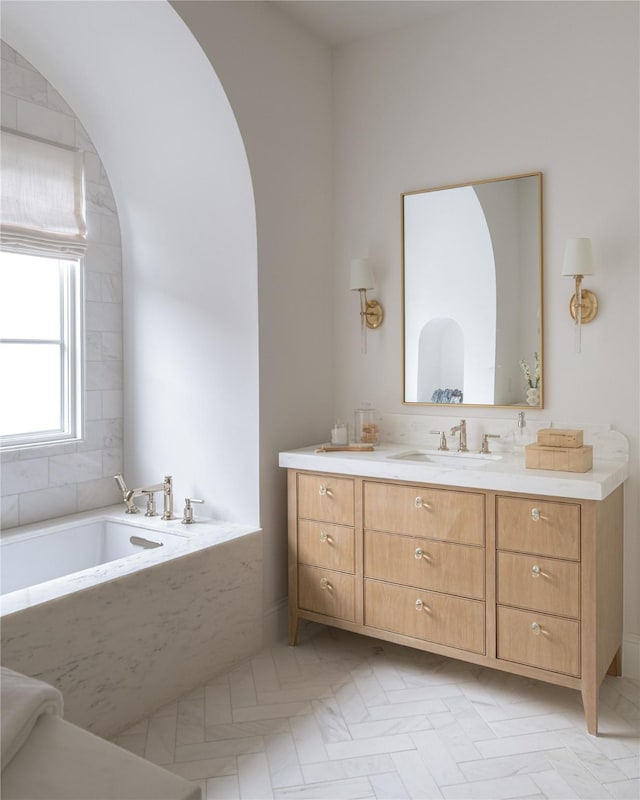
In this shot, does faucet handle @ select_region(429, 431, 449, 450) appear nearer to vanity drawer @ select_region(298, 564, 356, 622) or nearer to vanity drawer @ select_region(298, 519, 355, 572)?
vanity drawer @ select_region(298, 519, 355, 572)

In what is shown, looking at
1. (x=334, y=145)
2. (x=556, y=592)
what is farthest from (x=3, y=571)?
(x=334, y=145)

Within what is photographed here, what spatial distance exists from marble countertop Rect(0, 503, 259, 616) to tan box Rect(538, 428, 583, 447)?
1.30 m

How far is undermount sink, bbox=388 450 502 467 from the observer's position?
2939 millimetres

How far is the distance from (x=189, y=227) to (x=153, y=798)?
267 cm

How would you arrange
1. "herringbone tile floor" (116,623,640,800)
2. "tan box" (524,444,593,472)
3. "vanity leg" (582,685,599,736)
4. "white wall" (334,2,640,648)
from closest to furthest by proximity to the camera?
1. "herringbone tile floor" (116,623,640,800)
2. "vanity leg" (582,685,599,736)
3. "tan box" (524,444,593,472)
4. "white wall" (334,2,640,648)

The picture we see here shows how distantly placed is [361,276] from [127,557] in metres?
1.68

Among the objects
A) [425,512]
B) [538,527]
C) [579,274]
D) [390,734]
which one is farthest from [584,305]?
[390,734]

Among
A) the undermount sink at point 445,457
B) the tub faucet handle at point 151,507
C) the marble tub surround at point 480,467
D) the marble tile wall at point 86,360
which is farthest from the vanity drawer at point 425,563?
the marble tile wall at point 86,360

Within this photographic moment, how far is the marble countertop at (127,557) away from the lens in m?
2.21

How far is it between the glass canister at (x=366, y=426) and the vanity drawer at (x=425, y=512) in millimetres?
482

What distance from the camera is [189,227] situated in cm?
314

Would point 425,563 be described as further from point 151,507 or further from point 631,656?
point 151,507

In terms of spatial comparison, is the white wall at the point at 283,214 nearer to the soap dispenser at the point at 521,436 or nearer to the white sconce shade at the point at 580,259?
the soap dispenser at the point at 521,436

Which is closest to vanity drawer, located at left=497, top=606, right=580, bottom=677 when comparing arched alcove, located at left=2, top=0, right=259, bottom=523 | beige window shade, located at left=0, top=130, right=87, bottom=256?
arched alcove, located at left=2, top=0, right=259, bottom=523
